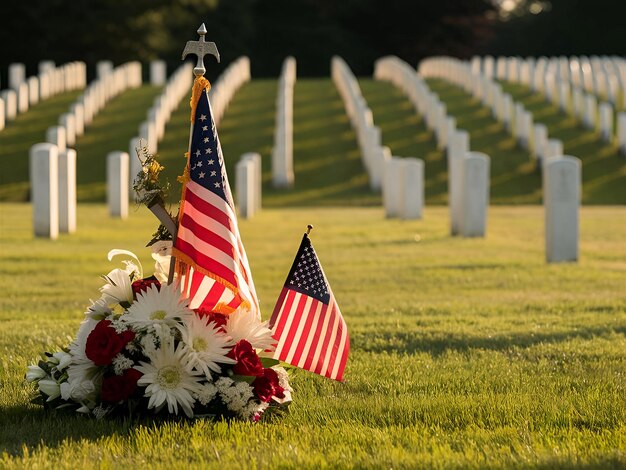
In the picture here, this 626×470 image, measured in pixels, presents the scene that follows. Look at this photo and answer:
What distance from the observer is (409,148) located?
1387 inches

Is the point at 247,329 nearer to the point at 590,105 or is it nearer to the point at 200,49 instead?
the point at 200,49

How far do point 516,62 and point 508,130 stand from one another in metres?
15.9

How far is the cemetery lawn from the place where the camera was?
574cm

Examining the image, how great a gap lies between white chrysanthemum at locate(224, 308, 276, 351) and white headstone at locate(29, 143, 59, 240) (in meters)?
11.7

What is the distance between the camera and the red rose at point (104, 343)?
6285mm

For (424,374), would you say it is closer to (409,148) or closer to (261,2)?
(409,148)

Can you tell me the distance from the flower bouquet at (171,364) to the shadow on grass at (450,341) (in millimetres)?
2553

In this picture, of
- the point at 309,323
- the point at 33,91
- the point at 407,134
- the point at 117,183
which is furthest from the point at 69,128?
the point at 309,323

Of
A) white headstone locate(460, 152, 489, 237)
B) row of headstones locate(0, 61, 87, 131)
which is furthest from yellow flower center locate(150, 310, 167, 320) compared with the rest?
row of headstones locate(0, 61, 87, 131)

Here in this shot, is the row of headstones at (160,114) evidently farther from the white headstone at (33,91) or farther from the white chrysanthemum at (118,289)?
the white chrysanthemum at (118,289)

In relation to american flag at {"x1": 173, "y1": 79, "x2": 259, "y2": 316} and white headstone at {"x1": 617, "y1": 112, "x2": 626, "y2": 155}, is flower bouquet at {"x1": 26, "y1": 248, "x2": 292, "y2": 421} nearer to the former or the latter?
american flag at {"x1": 173, "y1": 79, "x2": 259, "y2": 316}

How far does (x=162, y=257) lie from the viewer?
6.80m

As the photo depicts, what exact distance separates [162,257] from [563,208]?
8.95m

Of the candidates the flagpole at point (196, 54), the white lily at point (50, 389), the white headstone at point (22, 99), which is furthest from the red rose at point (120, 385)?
the white headstone at point (22, 99)
